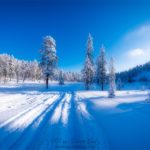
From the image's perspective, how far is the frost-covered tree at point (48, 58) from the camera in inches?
1764

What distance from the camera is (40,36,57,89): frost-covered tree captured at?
4481 centimetres

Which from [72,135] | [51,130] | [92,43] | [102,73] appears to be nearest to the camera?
[72,135]

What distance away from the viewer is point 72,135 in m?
7.42

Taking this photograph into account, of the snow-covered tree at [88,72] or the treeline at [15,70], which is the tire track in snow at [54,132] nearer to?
the snow-covered tree at [88,72]

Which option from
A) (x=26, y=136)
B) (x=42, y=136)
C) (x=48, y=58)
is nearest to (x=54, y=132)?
(x=42, y=136)

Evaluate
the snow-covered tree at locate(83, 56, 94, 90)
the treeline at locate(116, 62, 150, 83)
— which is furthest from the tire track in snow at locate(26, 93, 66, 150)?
the treeline at locate(116, 62, 150, 83)

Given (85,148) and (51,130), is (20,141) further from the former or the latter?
(85,148)

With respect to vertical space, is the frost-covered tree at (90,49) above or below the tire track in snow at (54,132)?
above

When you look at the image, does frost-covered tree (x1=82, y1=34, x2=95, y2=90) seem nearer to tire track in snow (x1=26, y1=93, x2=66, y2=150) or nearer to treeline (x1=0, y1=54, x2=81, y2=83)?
treeline (x1=0, y1=54, x2=81, y2=83)

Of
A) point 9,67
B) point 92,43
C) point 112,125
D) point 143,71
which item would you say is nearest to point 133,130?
point 112,125

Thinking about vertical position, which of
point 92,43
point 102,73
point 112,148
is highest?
point 92,43

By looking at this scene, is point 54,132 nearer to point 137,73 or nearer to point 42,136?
point 42,136

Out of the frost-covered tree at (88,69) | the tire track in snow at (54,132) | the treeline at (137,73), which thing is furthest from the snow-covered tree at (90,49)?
the treeline at (137,73)

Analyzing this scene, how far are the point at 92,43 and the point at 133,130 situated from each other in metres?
42.9
